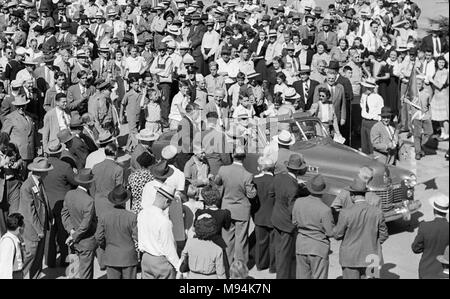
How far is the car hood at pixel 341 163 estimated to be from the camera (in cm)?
1312

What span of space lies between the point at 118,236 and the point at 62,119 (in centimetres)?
527

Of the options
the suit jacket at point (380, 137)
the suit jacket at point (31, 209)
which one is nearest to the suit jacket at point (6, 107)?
the suit jacket at point (31, 209)

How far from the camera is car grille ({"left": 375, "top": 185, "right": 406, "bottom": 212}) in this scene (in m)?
13.0

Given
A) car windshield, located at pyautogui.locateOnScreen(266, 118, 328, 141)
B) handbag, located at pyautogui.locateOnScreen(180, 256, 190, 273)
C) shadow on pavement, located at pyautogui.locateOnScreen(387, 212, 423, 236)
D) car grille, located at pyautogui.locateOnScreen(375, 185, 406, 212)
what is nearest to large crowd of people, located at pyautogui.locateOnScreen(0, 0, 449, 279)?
handbag, located at pyautogui.locateOnScreen(180, 256, 190, 273)

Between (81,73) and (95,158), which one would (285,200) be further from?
(81,73)

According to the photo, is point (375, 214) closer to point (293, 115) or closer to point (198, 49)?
point (293, 115)

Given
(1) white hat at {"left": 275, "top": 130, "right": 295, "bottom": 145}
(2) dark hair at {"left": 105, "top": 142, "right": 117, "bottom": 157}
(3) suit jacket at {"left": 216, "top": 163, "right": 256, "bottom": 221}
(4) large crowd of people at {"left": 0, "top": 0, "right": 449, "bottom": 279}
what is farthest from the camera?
(1) white hat at {"left": 275, "top": 130, "right": 295, "bottom": 145}

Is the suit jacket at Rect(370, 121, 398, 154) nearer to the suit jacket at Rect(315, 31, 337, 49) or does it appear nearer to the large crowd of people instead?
the large crowd of people

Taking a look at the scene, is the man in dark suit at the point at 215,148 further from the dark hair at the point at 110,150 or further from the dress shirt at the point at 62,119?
the dress shirt at the point at 62,119

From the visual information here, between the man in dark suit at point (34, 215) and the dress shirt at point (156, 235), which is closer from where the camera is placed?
the dress shirt at point (156, 235)

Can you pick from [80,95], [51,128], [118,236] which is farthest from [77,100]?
[118,236]

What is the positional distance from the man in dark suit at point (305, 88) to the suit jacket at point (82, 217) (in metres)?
7.04

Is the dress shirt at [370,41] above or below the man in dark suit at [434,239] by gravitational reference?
above

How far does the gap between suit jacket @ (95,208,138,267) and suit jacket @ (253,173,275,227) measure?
7.36ft
